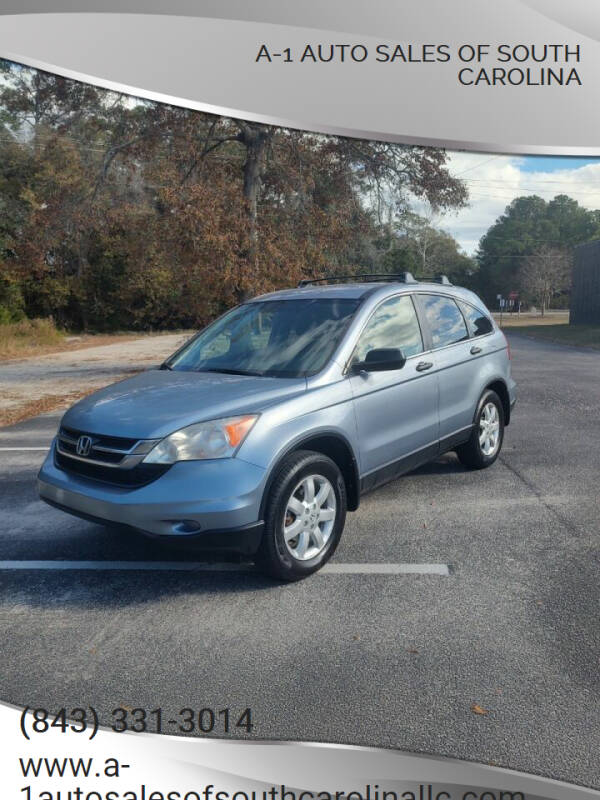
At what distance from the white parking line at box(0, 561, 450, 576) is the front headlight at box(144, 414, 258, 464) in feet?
3.20

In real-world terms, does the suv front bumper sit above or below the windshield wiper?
below

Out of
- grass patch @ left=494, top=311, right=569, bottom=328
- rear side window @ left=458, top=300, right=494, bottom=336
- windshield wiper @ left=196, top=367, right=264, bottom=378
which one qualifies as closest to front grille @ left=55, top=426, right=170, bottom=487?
windshield wiper @ left=196, top=367, right=264, bottom=378

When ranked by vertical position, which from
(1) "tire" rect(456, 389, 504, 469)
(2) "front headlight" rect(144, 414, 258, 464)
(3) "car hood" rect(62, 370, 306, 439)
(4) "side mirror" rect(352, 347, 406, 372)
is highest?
(4) "side mirror" rect(352, 347, 406, 372)

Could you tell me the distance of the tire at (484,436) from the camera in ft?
21.8

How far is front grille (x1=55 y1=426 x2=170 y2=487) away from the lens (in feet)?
13.4

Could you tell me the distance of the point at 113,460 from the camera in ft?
13.7

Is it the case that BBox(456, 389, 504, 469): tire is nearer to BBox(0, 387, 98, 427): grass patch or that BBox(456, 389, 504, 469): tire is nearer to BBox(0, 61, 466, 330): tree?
BBox(0, 387, 98, 427): grass patch

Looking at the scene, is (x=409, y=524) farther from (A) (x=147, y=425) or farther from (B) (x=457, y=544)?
(A) (x=147, y=425)

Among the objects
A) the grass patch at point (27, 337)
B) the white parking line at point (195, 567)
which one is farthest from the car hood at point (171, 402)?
the grass patch at point (27, 337)

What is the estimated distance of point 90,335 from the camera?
4178cm

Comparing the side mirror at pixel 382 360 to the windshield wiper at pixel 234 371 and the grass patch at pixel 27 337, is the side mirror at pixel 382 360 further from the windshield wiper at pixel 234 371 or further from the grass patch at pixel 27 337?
the grass patch at pixel 27 337

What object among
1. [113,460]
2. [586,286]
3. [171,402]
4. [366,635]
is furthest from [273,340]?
[586,286]

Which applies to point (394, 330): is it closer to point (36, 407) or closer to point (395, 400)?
point (395, 400)

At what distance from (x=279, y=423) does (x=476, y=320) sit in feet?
10.8
